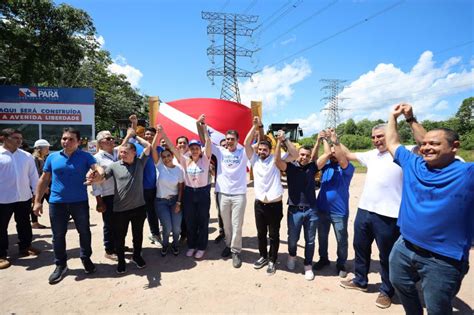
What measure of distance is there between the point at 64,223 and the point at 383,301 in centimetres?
420

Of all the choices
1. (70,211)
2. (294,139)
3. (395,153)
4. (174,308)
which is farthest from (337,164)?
(294,139)

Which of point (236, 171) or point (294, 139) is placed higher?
point (294, 139)

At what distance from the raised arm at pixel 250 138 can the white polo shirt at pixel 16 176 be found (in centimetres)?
365

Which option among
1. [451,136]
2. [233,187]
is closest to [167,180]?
[233,187]

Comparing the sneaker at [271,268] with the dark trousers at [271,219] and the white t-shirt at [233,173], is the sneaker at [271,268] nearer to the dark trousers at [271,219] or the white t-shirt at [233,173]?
the dark trousers at [271,219]

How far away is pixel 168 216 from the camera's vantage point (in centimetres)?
447

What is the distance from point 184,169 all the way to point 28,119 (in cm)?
1427

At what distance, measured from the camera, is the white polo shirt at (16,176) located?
425cm

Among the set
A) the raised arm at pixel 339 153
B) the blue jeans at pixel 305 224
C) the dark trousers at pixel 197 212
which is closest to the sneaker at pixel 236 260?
the dark trousers at pixel 197 212

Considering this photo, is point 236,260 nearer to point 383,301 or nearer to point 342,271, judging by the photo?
point 342,271

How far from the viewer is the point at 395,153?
8.36 ft

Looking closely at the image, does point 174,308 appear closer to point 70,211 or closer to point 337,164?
point 70,211

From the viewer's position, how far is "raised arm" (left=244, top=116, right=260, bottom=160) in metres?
4.05

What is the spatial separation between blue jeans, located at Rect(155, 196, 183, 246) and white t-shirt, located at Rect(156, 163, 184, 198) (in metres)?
0.10
